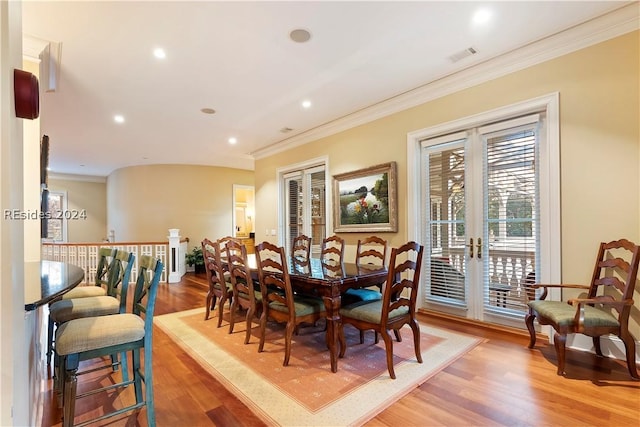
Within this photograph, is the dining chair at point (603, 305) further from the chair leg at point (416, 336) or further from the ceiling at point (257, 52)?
the ceiling at point (257, 52)

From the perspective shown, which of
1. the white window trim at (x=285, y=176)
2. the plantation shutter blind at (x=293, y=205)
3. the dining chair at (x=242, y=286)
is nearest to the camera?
the dining chair at (x=242, y=286)

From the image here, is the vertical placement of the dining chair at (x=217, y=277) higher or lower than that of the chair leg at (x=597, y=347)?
higher

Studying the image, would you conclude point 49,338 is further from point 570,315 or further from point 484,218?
point 484,218

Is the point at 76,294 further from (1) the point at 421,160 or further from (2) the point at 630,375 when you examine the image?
(2) the point at 630,375

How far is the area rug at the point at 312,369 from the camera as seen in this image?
1922 mm

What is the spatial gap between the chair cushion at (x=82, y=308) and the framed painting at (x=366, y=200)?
316 centimetres

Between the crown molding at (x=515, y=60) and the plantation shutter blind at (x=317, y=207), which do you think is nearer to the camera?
the crown molding at (x=515, y=60)

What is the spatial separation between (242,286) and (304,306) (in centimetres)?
90

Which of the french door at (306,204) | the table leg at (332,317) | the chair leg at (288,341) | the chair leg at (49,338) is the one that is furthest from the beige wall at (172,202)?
the table leg at (332,317)

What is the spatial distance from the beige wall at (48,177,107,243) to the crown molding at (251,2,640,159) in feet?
29.7

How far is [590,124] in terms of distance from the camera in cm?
267

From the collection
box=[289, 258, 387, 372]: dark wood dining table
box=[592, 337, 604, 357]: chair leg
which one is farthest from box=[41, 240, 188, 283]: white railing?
box=[592, 337, 604, 357]: chair leg

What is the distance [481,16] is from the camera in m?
2.51

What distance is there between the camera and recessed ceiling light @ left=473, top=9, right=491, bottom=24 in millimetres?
2449
